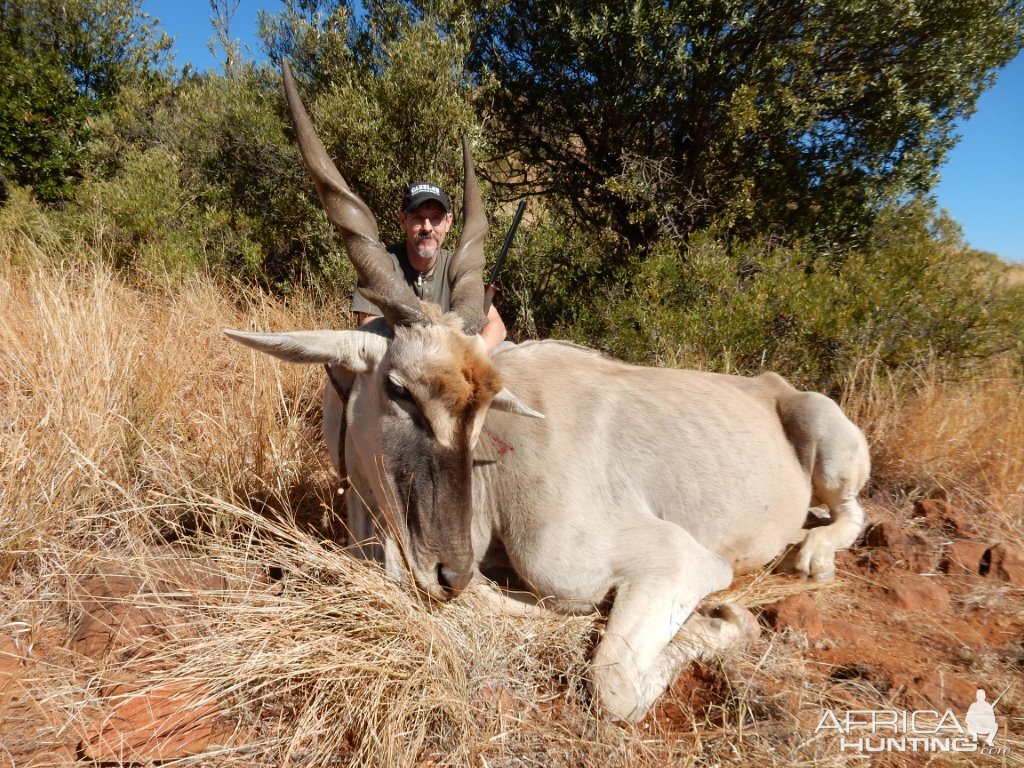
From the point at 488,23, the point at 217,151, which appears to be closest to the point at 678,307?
the point at 488,23

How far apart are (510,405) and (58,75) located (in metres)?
12.9

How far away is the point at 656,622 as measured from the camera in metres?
2.76

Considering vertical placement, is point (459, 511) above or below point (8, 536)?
above

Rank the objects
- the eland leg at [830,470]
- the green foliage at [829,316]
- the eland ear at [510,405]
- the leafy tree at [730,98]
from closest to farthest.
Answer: the eland ear at [510,405] < the eland leg at [830,470] < the green foliage at [829,316] < the leafy tree at [730,98]

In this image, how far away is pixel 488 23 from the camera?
789cm

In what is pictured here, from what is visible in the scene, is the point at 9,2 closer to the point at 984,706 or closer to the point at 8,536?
the point at 8,536

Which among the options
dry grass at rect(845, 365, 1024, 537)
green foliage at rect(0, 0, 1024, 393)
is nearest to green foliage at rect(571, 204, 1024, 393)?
green foliage at rect(0, 0, 1024, 393)

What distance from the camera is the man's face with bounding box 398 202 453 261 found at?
5004 mm

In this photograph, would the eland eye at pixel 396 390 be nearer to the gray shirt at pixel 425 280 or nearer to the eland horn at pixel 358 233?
the eland horn at pixel 358 233

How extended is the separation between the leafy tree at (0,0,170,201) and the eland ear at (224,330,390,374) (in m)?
10.6

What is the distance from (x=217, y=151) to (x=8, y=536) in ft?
23.3

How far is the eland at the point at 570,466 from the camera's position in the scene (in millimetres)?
2785

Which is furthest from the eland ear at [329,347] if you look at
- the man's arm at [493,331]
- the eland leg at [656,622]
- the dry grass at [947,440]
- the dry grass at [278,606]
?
the dry grass at [947,440]

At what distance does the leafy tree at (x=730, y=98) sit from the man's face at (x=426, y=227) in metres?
2.80
